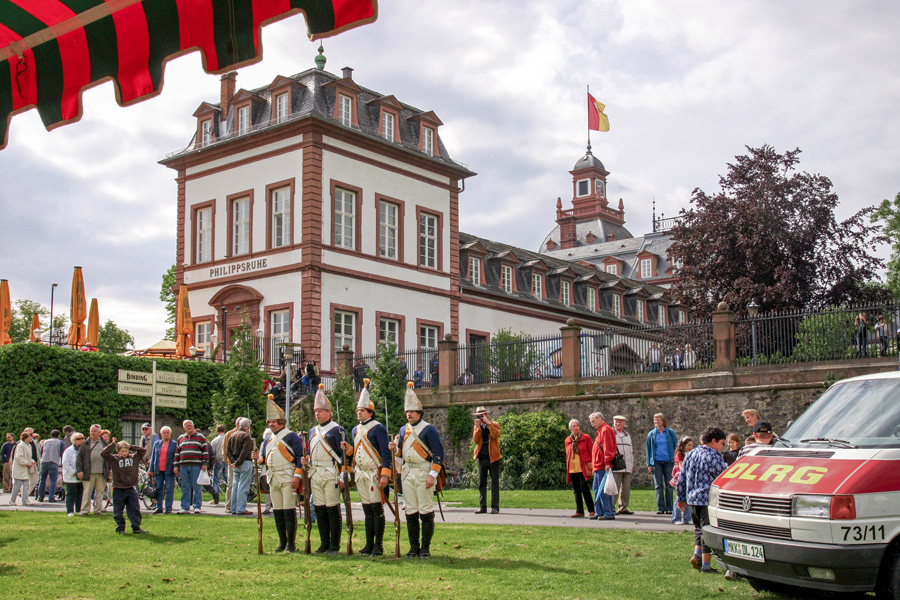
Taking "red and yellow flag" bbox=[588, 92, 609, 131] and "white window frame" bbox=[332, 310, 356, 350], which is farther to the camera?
"red and yellow flag" bbox=[588, 92, 609, 131]

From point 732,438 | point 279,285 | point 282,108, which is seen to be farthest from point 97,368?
point 732,438

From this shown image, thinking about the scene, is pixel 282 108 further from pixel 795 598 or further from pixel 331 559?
pixel 795 598

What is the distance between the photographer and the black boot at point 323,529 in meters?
12.3

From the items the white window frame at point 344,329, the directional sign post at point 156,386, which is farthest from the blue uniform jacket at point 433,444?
the white window frame at point 344,329

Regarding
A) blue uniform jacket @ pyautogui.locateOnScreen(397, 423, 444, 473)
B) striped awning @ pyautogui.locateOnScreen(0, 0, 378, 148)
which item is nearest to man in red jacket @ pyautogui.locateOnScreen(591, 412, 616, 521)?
blue uniform jacket @ pyautogui.locateOnScreen(397, 423, 444, 473)

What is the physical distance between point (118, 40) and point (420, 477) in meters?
9.08

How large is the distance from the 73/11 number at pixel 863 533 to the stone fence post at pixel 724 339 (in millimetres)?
15682

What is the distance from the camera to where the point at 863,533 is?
7.68 meters

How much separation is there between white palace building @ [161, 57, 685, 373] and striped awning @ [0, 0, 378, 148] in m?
30.3

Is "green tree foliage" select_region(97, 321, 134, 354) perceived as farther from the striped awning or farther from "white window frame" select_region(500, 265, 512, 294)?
the striped awning

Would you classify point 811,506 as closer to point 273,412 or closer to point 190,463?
point 273,412

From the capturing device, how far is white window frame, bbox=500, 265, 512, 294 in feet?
154

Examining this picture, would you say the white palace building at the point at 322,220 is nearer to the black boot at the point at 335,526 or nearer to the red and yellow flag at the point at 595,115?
the black boot at the point at 335,526

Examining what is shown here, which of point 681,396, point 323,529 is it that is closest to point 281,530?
point 323,529
